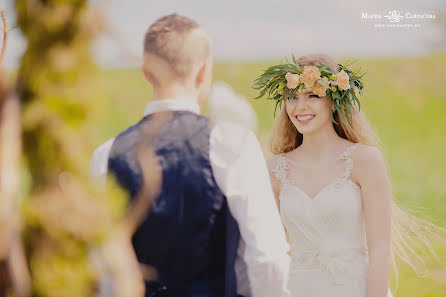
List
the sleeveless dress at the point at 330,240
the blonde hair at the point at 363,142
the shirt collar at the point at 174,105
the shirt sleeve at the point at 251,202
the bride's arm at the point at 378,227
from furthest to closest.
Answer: the blonde hair at the point at 363,142 → the sleeveless dress at the point at 330,240 → the bride's arm at the point at 378,227 → the shirt collar at the point at 174,105 → the shirt sleeve at the point at 251,202

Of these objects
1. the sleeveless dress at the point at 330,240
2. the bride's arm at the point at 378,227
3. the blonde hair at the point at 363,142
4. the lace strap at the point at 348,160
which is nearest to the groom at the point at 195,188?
the bride's arm at the point at 378,227

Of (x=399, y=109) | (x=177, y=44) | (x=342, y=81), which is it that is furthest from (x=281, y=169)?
(x=399, y=109)

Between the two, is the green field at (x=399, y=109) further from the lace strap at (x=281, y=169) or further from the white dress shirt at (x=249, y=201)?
the white dress shirt at (x=249, y=201)

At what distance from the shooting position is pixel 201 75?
242 centimetres

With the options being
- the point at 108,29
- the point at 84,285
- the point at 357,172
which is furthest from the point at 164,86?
the point at 357,172

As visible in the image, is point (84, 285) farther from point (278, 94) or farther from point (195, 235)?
point (278, 94)

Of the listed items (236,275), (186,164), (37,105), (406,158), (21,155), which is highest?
(37,105)

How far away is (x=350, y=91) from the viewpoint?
3.92m

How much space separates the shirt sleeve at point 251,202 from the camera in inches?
91.0

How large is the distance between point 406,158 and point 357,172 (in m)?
23.1

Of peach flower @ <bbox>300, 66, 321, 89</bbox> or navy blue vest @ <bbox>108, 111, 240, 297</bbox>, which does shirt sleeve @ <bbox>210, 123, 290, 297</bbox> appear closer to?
navy blue vest @ <bbox>108, 111, 240, 297</bbox>

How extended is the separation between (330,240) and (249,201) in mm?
1593

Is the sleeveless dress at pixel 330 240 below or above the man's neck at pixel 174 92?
below

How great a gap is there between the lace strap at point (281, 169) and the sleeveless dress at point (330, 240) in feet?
0.54
